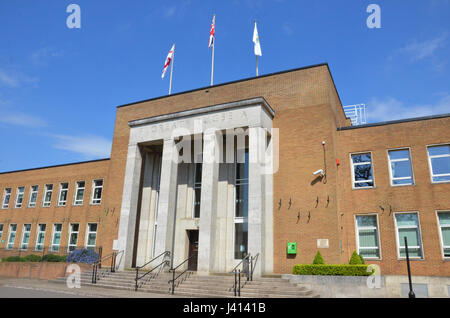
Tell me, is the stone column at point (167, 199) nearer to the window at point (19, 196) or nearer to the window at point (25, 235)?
the window at point (25, 235)

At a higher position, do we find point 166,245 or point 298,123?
point 298,123

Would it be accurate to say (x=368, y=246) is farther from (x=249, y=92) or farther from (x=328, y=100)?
(x=249, y=92)

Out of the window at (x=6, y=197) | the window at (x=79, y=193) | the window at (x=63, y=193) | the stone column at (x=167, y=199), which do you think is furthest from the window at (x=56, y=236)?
the stone column at (x=167, y=199)

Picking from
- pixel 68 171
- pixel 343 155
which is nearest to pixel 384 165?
pixel 343 155

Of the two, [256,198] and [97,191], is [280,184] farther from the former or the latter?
[97,191]

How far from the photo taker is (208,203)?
59.4ft

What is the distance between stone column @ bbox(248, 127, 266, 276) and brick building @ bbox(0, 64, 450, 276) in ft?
0.17

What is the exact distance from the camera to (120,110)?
1010 inches

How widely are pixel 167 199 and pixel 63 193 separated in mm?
13961

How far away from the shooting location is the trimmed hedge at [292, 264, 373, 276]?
47.3ft

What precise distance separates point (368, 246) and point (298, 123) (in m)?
7.01

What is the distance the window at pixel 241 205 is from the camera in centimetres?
1886

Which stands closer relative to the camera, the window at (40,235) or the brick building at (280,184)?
the brick building at (280,184)

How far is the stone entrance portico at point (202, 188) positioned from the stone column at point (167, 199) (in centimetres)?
5
